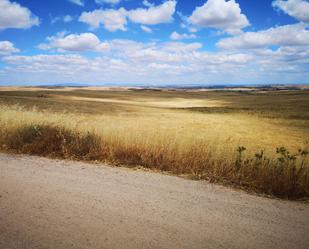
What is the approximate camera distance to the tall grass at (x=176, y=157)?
19.8ft

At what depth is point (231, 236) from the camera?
12.7 ft

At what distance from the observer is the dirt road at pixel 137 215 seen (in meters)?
3.72

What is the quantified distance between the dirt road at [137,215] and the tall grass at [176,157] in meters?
0.66

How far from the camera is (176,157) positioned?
7.54 metres

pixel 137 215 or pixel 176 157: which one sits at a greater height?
pixel 176 157

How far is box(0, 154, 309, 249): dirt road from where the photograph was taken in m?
3.72

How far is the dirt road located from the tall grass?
0.66 meters

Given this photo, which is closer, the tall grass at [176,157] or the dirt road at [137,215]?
the dirt road at [137,215]

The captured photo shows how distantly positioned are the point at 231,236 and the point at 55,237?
2.21 meters

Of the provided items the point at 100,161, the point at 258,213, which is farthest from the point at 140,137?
the point at 258,213

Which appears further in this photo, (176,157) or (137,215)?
(176,157)

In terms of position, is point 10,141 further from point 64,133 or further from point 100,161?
point 100,161

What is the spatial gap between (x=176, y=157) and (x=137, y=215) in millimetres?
3292

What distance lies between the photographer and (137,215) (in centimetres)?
439
